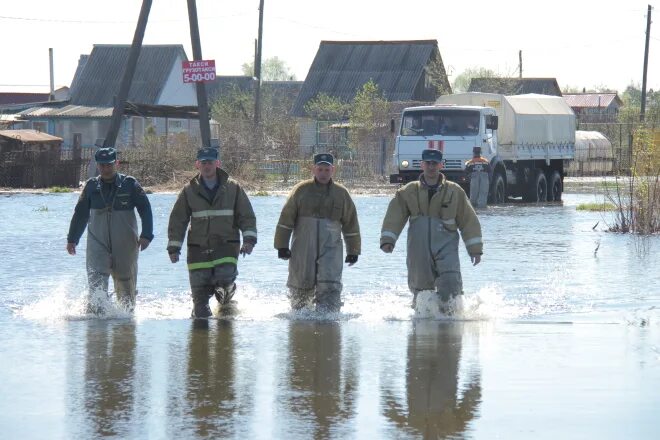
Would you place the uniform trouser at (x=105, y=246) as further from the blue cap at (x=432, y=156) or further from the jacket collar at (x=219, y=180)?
the blue cap at (x=432, y=156)

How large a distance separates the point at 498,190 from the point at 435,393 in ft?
90.4

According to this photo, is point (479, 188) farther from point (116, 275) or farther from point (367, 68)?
point (367, 68)

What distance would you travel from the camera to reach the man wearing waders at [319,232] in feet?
41.3

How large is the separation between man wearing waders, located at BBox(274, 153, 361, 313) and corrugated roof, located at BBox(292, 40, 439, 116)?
5733 cm

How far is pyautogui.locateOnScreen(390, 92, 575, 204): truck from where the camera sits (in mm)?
34031

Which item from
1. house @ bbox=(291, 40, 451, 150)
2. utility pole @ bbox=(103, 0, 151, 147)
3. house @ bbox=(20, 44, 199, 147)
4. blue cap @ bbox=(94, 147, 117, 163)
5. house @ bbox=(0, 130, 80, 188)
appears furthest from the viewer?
house @ bbox=(291, 40, 451, 150)

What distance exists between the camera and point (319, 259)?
12633 millimetres

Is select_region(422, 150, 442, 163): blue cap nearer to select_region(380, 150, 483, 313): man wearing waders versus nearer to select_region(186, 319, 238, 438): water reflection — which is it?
select_region(380, 150, 483, 313): man wearing waders

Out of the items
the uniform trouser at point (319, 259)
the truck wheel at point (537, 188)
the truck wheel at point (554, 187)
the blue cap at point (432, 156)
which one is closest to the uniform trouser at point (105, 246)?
the uniform trouser at point (319, 259)

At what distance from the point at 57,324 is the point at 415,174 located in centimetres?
2238

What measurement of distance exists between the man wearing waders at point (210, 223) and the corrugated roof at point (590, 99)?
4024 inches

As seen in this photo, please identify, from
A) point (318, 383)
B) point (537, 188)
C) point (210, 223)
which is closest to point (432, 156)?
point (210, 223)

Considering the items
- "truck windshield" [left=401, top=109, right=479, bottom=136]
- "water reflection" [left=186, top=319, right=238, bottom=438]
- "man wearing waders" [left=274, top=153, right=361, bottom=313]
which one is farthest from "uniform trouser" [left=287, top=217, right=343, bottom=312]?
"truck windshield" [left=401, top=109, right=479, bottom=136]

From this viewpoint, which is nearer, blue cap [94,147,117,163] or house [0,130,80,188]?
blue cap [94,147,117,163]
